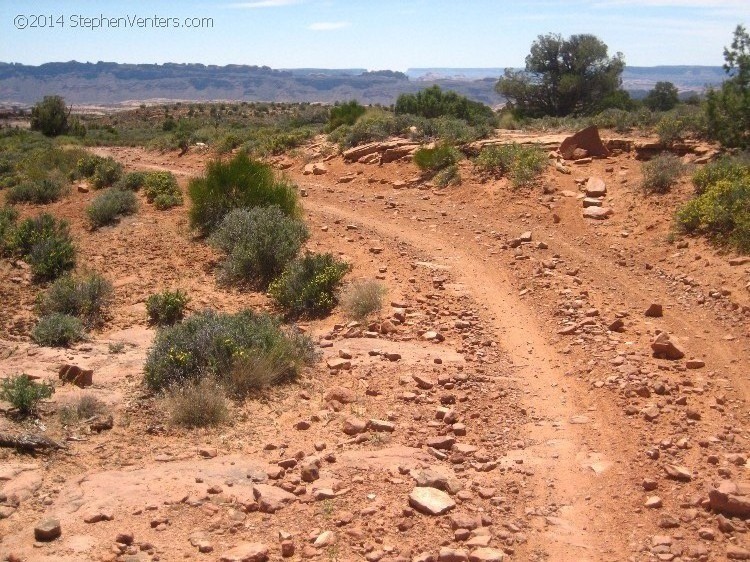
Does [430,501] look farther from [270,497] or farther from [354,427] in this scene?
[354,427]

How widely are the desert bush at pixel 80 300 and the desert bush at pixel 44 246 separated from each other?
156 centimetres

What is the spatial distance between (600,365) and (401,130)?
1408cm

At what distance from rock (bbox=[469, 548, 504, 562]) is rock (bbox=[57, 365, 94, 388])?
414 centimetres

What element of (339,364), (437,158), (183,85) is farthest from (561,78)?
(183,85)

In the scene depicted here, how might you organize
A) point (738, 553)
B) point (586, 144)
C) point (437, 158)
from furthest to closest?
point (437, 158), point (586, 144), point (738, 553)

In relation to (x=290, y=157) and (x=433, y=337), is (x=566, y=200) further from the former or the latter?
(x=290, y=157)

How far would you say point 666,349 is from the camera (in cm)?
697

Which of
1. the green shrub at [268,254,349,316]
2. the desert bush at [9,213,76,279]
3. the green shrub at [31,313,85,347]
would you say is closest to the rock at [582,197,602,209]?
the green shrub at [268,254,349,316]

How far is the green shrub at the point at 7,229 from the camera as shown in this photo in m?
12.2

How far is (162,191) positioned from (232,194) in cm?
310

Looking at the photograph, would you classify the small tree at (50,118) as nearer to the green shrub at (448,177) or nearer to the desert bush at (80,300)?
the green shrub at (448,177)

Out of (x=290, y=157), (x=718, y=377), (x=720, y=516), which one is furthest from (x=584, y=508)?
(x=290, y=157)

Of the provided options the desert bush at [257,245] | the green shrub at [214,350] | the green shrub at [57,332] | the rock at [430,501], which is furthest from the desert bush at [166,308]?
the rock at [430,501]

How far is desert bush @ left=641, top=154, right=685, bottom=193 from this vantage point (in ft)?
39.0
